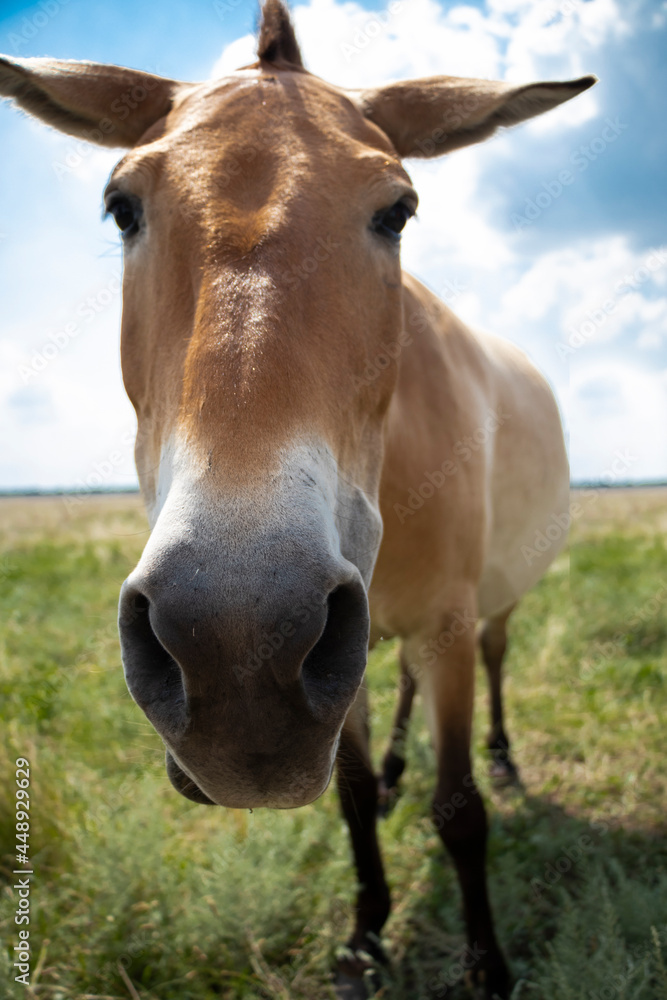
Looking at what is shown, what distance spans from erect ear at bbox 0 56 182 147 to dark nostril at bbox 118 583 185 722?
1.82 meters

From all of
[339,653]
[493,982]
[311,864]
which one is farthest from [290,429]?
[311,864]

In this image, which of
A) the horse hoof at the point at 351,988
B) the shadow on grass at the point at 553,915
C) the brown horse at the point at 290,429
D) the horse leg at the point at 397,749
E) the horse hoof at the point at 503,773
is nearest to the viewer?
the brown horse at the point at 290,429

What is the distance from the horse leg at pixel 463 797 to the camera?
2590mm

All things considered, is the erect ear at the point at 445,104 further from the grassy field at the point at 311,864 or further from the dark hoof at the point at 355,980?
the dark hoof at the point at 355,980

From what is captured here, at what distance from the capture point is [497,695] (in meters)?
4.57

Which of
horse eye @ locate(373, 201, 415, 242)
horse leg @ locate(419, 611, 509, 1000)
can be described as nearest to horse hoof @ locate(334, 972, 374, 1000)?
horse leg @ locate(419, 611, 509, 1000)

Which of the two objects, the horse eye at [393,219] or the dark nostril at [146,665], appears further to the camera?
the horse eye at [393,219]

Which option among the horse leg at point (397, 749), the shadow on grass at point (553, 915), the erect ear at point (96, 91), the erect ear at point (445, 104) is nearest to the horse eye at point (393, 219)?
the erect ear at point (445, 104)

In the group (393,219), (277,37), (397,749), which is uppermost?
(277,37)

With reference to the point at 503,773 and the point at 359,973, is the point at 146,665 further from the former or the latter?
the point at 503,773

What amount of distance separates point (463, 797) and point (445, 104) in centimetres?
264

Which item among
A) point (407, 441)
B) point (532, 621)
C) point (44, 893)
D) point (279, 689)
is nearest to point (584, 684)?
point (532, 621)

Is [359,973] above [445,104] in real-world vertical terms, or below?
below

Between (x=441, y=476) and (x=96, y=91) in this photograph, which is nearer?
(x=96, y=91)
